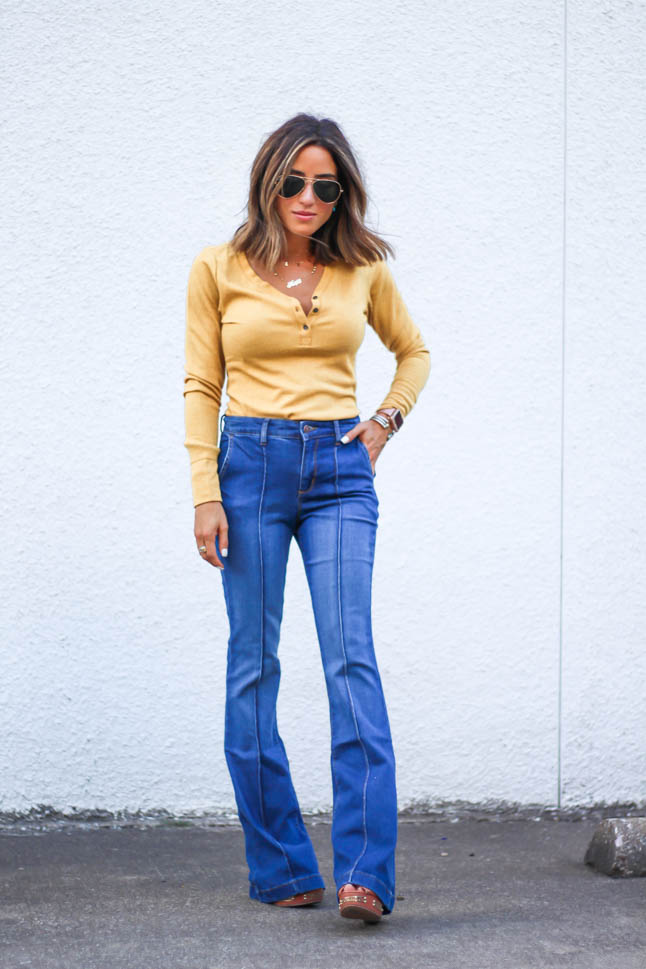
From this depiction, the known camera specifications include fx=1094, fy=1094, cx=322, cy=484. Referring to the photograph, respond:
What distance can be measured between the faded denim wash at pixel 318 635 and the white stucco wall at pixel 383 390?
107 cm

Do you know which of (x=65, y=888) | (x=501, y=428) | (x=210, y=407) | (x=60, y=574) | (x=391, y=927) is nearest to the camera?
(x=391, y=927)

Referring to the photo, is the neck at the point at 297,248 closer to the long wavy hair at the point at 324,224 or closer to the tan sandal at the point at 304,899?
the long wavy hair at the point at 324,224

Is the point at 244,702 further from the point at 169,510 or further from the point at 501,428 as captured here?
the point at 501,428

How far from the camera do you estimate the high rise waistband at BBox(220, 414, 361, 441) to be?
95.7 inches

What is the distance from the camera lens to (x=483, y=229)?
3.69 m

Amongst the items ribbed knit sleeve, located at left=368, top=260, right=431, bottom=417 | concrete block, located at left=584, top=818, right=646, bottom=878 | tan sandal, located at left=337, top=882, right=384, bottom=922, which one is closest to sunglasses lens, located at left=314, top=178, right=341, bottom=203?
ribbed knit sleeve, located at left=368, top=260, right=431, bottom=417

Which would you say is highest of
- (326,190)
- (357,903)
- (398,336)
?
(326,190)

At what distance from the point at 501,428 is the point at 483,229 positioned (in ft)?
2.21

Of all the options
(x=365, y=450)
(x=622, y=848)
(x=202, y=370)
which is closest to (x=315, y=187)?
(x=202, y=370)

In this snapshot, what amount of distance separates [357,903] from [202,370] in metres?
1.21

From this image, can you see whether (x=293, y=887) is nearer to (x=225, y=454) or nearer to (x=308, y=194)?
(x=225, y=454)

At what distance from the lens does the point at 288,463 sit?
7.97 ft

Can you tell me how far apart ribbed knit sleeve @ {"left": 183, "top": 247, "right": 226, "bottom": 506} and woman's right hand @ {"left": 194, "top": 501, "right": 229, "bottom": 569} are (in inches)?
0.9

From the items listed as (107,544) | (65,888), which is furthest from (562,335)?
(65,888)
